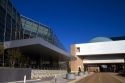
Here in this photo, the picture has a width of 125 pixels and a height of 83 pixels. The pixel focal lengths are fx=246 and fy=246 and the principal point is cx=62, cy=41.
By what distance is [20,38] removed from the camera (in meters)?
49.4

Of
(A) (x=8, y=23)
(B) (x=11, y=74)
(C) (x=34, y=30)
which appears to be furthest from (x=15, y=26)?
(B) (x=11, y=74)

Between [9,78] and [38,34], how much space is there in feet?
106

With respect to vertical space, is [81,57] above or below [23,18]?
below

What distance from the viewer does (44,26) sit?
6644cm

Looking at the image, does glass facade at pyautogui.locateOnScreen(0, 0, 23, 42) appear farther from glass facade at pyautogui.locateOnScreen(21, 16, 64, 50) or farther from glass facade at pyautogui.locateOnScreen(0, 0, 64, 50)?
glass facade at pyautogui.locateOnScreen(21, 16, 64, 50)

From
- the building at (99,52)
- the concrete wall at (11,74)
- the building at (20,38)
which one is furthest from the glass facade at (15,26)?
the building at (99,52)

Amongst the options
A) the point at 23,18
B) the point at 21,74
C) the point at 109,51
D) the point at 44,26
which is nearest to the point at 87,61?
the point at 109,51

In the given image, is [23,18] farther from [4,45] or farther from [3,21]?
[4,45]

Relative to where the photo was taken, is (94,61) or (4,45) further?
(94,61)

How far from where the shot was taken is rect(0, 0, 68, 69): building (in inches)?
1391

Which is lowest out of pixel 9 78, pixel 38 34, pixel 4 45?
pixel 9 78

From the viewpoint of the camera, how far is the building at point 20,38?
35.3 metres

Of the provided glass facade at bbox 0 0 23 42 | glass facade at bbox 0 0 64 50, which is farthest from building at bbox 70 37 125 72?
glass facade at bbox 0 0 23 42

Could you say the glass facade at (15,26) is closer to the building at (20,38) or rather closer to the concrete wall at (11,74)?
the building at (20,38)
